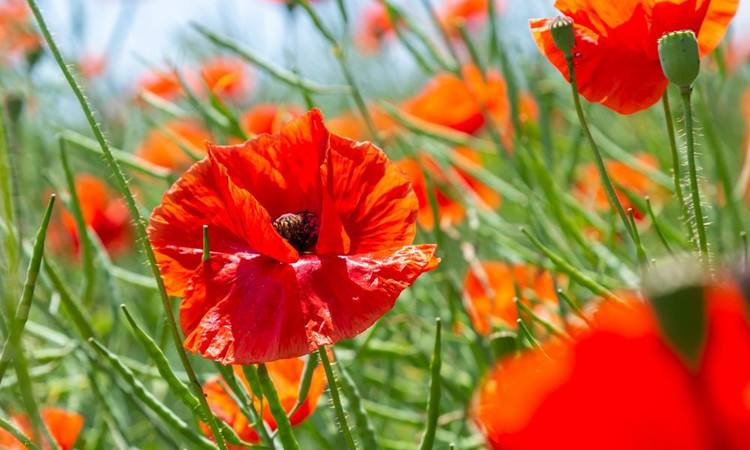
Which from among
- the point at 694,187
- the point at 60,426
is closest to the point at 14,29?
the point at 60,426

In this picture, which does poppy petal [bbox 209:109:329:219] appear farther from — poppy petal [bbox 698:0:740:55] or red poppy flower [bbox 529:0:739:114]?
poppy petal [bbox 698:0:740:55]

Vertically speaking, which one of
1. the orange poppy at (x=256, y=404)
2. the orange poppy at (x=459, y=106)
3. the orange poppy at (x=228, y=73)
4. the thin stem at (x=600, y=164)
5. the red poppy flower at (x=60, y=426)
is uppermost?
the orange poppy at (x=228, y=73)

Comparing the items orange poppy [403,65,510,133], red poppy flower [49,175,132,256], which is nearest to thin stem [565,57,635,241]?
orange poppy [403,65,510,133]

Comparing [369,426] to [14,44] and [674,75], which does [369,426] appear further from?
[14,44]

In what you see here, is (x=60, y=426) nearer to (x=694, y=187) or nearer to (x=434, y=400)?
(x=434, y=400)

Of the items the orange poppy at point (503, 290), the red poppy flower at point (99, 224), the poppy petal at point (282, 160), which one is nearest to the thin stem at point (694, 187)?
the poppy petal at point (282, 160)

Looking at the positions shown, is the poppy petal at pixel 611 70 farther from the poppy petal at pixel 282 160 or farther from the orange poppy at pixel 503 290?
the orange poppy at pixel 503 290
